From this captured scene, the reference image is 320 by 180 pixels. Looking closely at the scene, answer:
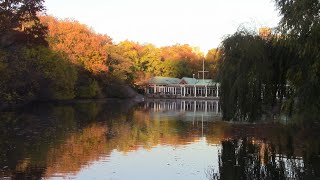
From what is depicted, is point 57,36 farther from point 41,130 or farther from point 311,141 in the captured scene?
point 311,141

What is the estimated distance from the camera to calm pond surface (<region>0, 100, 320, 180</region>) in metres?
13.1

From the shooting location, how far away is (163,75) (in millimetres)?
100562

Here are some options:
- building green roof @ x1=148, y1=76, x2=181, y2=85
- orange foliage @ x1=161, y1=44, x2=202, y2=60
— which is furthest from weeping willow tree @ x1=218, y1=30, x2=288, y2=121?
orange foliage @ x1=161, y1=44, x2=202, y2=60

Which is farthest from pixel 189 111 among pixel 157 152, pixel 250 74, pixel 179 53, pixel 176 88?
pixel 179 53

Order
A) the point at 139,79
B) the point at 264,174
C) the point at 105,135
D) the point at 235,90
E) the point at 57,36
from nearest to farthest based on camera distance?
the point at 264,174 → the point at 235,90 → the point at 105,135 → the point at 57,36 → the point at 139,79

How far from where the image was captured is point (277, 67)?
54.1ft

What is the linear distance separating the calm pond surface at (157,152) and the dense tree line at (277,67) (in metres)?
1.69

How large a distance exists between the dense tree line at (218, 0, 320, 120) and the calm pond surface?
66.5 inches

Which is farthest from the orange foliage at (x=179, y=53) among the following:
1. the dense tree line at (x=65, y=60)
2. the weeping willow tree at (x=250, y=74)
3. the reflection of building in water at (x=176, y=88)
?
the weeping willow tree at (x=250, y=74)

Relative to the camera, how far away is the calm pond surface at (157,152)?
13062 mm

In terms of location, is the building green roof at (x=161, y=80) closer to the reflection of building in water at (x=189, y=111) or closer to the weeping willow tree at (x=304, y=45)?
the reflection of building in water at (x=189, y=111)

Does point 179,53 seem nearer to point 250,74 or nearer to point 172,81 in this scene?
point 172,81

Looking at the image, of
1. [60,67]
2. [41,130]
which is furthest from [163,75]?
Result: [41,130]

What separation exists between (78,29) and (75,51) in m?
3.68
